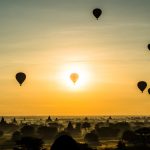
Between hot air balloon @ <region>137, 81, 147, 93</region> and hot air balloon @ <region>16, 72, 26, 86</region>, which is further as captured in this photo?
hot air balloon @ <region>137, 81, 147, 93</region>

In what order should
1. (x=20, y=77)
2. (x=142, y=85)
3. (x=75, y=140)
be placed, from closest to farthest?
(x=75, y=140) → (x=20, y=77) → (x=142, y=85)

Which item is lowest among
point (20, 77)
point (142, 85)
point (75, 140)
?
point (75, 140)

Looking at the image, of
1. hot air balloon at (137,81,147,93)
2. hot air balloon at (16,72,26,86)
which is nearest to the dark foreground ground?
hot air balloon at (137,81,147,93)

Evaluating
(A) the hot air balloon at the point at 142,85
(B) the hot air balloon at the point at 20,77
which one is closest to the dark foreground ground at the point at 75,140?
(A) the hot air balloon at the point at 142,85

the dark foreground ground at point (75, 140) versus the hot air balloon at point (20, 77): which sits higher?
the hot air balloon at point (20, 77)

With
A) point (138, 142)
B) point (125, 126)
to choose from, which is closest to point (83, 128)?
point (125, 126)

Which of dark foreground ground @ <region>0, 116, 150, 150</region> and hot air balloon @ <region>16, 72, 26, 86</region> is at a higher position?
hot air balloon @ <region>16, 72, 26, 86</region>

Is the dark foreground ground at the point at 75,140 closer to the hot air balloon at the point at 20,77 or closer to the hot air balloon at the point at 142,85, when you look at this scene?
the hot air balloon at the point at 142,85

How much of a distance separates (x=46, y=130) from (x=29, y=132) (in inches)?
175

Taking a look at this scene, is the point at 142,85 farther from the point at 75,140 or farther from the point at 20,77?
the point at 75,140

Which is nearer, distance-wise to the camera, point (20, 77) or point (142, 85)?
point (20, 77)

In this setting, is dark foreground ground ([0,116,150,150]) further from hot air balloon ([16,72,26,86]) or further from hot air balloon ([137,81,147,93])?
hot air balloon ([16,72,26,86])

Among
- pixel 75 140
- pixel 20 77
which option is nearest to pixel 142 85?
pixel 20 77

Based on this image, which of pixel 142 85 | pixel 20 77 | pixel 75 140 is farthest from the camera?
pixel 142 85
